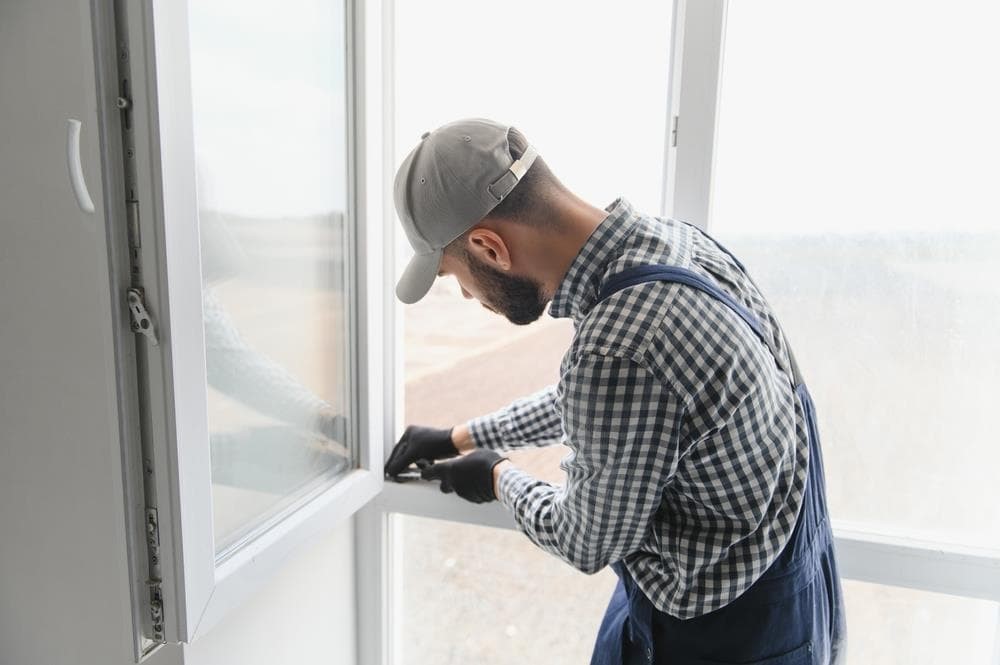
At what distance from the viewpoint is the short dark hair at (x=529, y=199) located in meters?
0.82

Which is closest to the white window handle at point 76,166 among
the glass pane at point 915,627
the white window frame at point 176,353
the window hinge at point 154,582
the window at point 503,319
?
the white window frame at point 176,353

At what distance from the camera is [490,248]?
2.79 feet

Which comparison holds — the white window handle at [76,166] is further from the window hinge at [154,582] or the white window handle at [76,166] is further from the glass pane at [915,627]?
the glass pane at [915,627]

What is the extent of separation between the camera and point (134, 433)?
705 millimetres

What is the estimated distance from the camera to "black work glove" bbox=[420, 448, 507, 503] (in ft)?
3.66

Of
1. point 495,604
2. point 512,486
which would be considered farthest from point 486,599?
point 512,486

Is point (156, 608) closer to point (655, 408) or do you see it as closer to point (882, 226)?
point (655, 408)

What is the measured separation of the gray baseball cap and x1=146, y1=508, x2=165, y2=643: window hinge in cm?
44

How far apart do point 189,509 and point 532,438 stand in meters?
0.57

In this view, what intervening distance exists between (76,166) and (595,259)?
0.55 m

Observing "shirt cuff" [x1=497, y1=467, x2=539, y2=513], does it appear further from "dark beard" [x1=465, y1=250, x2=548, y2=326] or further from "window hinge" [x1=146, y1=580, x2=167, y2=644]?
"window hinge" [x1=146, y1=580, x2=167, y2=644]

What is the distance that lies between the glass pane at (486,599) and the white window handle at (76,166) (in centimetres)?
89

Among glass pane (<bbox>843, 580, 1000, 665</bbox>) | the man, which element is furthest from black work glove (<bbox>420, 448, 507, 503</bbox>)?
glass pane (<bbox>843, 580, 1000, 665</bbox>)

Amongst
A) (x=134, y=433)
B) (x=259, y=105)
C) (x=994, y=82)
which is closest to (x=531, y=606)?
(x=134, y=433)
